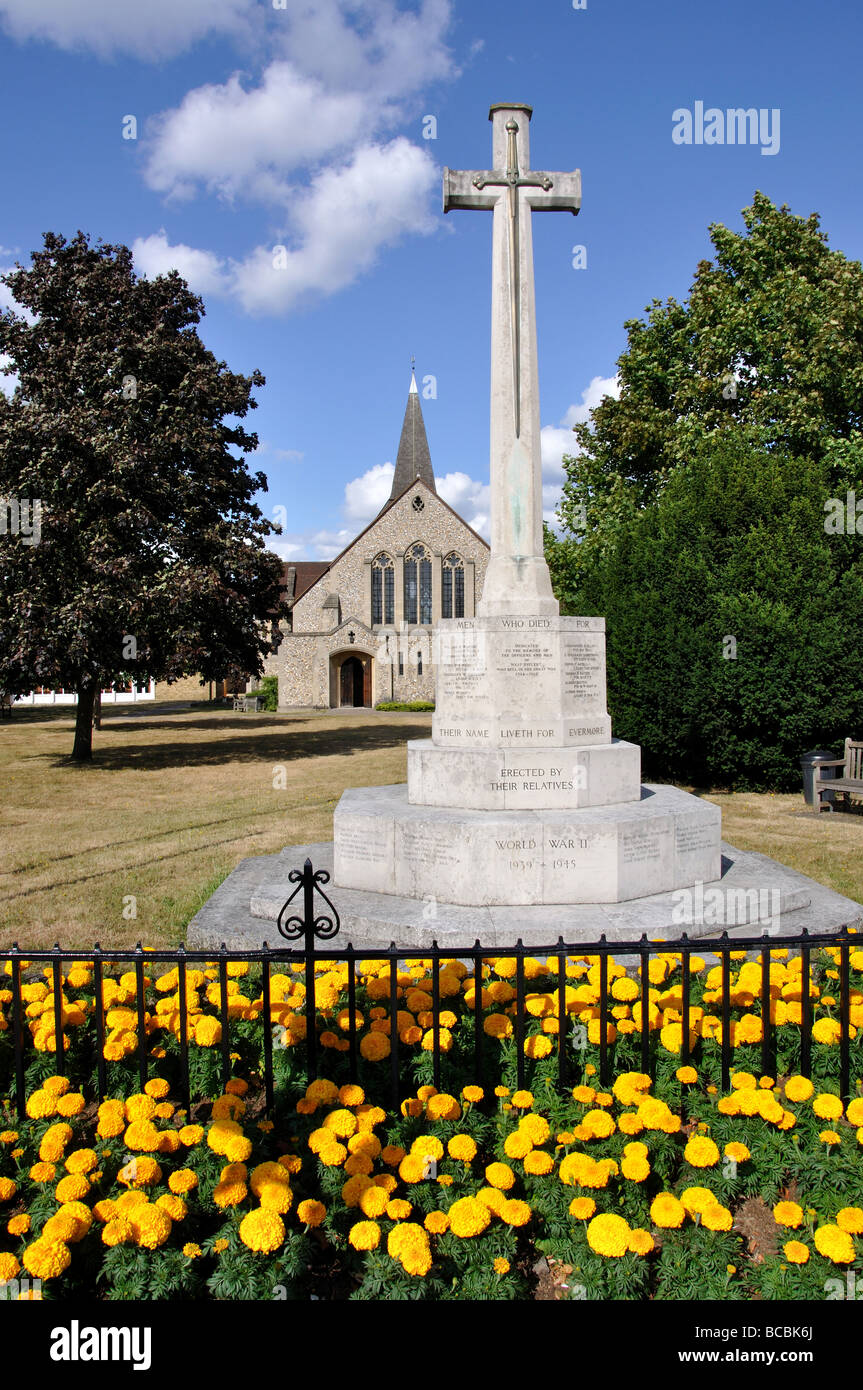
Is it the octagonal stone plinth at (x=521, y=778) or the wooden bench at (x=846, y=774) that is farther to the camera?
the wooden bench at (x=846, y=774)

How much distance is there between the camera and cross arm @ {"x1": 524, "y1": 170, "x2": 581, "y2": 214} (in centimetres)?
675

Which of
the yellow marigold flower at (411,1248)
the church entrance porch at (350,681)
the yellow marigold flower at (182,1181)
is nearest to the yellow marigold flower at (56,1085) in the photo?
the yellow marigold flower at (182,1181)

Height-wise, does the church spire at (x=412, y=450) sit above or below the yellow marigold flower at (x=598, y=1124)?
above

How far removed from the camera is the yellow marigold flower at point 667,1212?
253 centimetres

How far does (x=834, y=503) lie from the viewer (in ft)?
45.3

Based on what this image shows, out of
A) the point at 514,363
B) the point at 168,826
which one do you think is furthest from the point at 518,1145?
the point at 168,826

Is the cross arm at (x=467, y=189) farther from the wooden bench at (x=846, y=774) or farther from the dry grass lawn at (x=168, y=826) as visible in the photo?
the wooden bench at (x=846, y=774)

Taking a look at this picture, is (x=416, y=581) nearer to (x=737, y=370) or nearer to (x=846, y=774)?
(x=737, y=370)

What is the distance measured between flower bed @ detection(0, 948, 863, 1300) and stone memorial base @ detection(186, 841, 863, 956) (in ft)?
3.28

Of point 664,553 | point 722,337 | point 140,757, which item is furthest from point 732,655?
point 140,757

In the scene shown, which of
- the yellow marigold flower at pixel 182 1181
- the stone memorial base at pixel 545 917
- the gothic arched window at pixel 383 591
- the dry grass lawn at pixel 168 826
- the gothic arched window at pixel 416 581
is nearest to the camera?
the yellow marigold flower at pixel 182 1181

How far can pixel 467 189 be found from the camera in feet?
22.1
